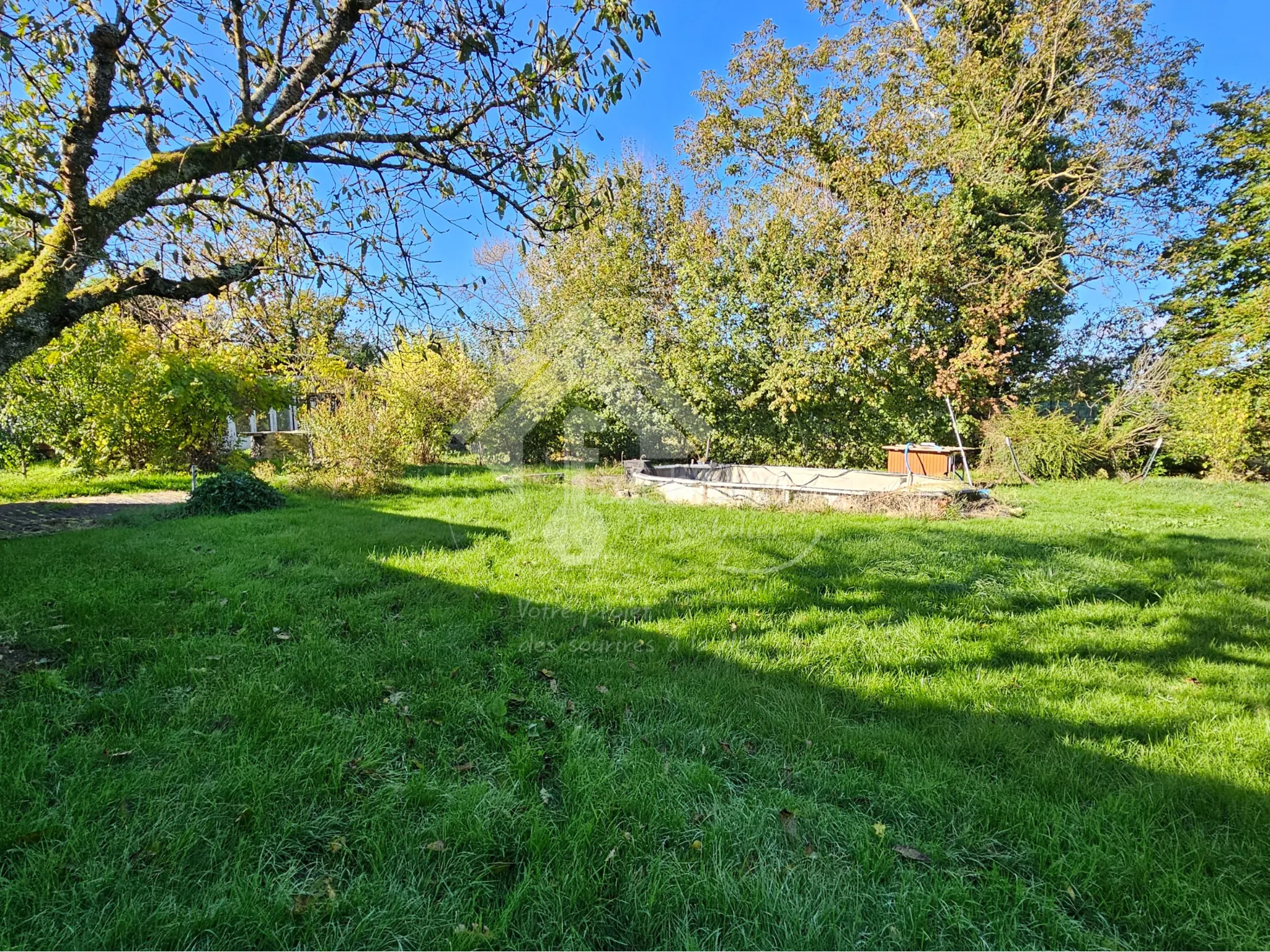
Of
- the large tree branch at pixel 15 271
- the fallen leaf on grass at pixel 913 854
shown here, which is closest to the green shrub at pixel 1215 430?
the fallen leaf on grass at pixel 913 854

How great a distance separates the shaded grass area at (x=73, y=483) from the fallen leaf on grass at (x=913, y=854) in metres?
11.3

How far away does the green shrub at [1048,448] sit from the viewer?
37.2 feet

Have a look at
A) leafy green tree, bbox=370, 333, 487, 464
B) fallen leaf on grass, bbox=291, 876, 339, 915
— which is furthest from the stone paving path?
fallen leaf on grass, bbox=291, 876, 339, 915

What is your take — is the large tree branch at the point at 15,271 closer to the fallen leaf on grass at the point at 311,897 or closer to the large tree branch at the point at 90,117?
the large tree branch at the point at 90,117

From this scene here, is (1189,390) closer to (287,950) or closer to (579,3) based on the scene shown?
(579,3)

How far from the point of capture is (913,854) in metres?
1.71

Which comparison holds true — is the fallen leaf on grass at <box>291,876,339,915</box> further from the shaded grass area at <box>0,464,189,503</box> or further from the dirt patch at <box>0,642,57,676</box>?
the shaded grass area at <box>0,464,189,503</box>

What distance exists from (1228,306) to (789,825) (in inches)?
694

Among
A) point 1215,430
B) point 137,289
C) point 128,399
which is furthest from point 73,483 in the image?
point 1215,430

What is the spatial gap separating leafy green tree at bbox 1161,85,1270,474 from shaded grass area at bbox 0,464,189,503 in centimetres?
2024

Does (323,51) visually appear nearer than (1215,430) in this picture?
Yes

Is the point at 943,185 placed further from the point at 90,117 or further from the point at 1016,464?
the point at 90,117

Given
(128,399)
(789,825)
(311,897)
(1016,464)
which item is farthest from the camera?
(1016,464)

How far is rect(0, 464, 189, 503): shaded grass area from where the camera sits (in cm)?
805
